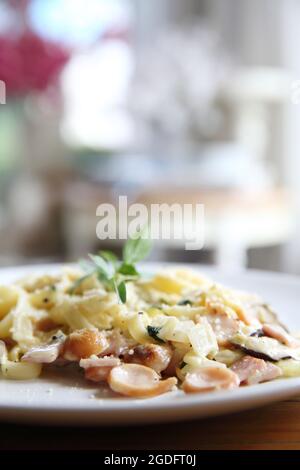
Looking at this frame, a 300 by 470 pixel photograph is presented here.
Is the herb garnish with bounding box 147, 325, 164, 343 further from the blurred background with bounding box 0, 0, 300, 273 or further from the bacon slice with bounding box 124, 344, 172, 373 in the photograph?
the blurred background with bounding box 0, 0, 300, 273

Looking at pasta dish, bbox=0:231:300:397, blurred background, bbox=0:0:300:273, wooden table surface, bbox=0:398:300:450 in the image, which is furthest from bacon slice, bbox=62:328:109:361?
blurred background, bbox=0:0:300:273

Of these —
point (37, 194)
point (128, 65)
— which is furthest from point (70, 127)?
point (37, 194)

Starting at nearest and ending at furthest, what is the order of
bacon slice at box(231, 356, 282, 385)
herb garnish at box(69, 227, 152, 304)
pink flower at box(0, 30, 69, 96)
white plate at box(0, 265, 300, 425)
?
1. white plate at box(0, 265, 300, 425)
2. bacon slice at box(231, 356, 282, 385)
3. herb garnish at box(69, 227, 152, 304)
4. pink flower at box(0, 30, 69, 96)

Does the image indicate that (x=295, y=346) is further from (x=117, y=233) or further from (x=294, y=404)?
(x=117, y=233)

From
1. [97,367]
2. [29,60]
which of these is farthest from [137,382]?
[29,60]

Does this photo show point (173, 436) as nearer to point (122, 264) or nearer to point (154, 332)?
point (154, 332)

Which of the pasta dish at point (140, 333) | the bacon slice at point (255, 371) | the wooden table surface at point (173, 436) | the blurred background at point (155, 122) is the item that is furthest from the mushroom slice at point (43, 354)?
the blurred background at point (155, 122)
